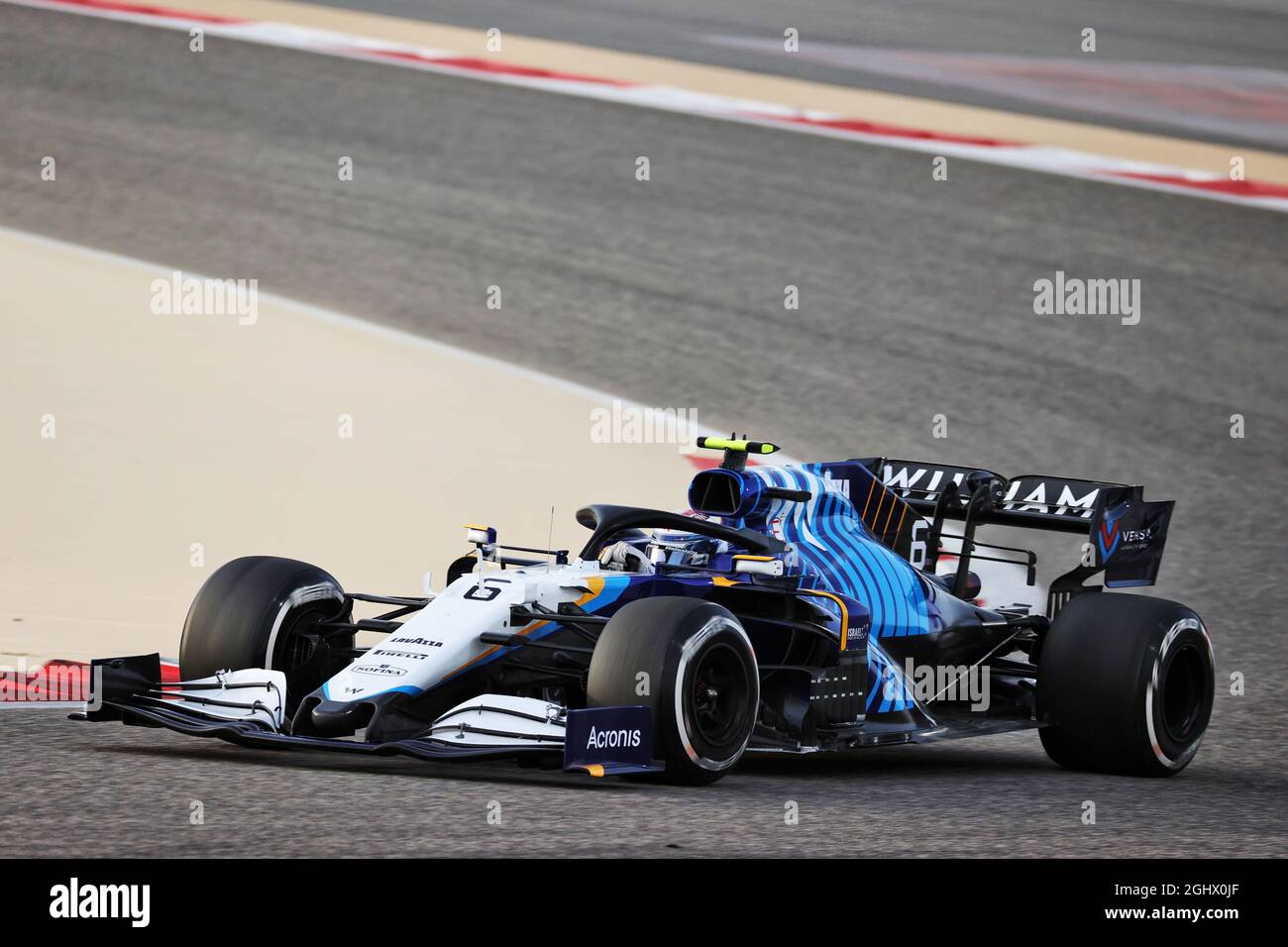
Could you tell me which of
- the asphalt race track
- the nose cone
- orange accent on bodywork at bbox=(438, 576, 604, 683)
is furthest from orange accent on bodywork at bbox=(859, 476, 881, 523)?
the nose cone

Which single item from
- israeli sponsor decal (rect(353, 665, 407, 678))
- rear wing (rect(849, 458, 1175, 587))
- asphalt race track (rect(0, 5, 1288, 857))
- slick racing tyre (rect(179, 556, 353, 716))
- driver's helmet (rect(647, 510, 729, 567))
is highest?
asphalt race track (rect(0, 5, 1288, 857))

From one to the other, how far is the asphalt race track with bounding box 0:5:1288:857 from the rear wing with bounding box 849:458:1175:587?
3.49 ft

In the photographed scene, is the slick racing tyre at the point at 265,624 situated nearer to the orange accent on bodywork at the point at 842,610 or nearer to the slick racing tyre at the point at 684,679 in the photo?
the slick racing tyre at the point at 684,679

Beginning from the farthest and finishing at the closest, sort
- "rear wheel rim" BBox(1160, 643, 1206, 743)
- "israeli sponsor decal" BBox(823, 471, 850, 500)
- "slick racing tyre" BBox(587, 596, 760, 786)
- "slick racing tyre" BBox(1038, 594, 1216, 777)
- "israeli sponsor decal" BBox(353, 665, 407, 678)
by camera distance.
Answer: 1. "rear wheel rim" BBox(1160, 643, 1206, 743)
2. "israeli sponsor decal" BBox(823, 471, 850, 500)
3. "slick racing tyre" BBox(1038, 594, 1216, 777)
4. "israeli sponsor decal" BBox(353, 665, 407, 678)
5. "slick racing tyre" BBox(587, 596, 760, 786)

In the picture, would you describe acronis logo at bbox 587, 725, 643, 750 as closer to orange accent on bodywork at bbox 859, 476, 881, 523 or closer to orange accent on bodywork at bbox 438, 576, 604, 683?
orange accent on bodywork at bbox 438, 576, 604, 683

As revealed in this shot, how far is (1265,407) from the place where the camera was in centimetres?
1861

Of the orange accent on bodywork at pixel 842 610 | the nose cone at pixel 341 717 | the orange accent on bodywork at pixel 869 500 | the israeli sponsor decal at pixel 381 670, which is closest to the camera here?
the nose cone at pixel 341 717

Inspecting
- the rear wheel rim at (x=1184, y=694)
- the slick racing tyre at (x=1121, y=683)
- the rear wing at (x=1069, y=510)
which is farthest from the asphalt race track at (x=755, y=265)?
the rear wing at (x=1069, y=510)

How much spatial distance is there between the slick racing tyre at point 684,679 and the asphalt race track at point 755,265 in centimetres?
88

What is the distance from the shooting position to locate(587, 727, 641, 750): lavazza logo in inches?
288

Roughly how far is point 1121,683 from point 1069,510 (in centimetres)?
140

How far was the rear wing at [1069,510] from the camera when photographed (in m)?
10.2

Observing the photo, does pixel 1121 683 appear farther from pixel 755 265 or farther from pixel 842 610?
pixel 755 265
